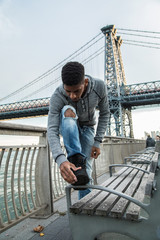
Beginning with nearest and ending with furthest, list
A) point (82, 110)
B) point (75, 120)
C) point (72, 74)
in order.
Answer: point (72, 74), point (75, 120), point (82, 110)

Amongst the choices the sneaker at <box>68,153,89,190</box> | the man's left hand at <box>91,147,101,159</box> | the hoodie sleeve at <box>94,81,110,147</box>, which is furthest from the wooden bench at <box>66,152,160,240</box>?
the hoodie sleeve at <box>94,81,110,147</box>

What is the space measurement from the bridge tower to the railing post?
2346 cm

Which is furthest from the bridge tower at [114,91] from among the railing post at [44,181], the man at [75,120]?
the man at [75,120]

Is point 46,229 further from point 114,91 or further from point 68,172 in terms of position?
point 114,91

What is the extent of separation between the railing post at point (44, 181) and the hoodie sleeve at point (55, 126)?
1015 mm

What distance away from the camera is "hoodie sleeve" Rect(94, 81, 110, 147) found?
5.36ft

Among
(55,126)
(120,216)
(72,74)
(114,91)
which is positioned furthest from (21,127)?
(114,91)

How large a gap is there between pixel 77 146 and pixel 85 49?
1567 inches

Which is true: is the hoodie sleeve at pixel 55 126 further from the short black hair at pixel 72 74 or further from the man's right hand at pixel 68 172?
the short black hair at pixel 72 74

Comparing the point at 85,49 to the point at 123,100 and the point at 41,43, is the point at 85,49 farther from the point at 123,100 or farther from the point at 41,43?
the point at 123,100

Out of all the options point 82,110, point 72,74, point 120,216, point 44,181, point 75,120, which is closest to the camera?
point 120,216

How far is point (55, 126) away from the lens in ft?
4.39

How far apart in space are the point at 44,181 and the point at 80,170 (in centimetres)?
133

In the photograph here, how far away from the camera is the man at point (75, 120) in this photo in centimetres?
112
